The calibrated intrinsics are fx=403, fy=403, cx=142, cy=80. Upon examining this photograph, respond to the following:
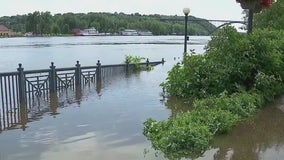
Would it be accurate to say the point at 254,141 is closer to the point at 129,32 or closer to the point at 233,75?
the point at 233,75

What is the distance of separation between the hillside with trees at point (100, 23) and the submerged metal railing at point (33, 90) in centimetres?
9168

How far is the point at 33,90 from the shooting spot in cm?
1271

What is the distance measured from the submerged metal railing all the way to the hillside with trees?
9168 cm

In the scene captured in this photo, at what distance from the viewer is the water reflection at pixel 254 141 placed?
20.2 ft

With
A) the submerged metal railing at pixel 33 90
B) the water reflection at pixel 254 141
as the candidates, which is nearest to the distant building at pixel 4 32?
the submerged metal railing at pixel 33 90

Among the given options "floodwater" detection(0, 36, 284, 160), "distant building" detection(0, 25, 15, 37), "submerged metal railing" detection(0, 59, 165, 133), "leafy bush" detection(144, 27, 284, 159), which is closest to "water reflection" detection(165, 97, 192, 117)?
"floodwater" detection(0, 36, 284, 160)

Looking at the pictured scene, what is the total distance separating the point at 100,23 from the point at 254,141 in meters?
109

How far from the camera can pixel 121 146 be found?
7.04m

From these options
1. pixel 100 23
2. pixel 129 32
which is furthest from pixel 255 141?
pixel 129 32

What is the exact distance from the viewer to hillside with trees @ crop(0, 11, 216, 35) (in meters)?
111

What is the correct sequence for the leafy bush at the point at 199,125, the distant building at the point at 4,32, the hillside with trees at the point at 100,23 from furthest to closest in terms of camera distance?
the distant building at the point at 4,32
the hillside with trees at the point at 100,23
the leafy bush at the point at 199,125

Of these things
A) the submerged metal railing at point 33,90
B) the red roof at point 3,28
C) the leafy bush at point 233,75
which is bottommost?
the submerged metal railing at point 33,90

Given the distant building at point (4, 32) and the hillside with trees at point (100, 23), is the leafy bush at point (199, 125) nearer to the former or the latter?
the hillside with trees at point (100, 23)

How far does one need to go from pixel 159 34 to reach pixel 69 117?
119 metres
